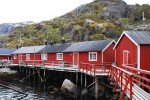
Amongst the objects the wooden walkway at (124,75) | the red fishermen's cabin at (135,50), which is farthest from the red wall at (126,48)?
the wooden walkway at (124,75)

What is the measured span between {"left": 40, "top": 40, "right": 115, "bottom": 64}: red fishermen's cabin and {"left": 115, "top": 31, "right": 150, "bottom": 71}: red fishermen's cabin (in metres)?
7.27

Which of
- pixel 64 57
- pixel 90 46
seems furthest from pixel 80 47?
pixel 64 57

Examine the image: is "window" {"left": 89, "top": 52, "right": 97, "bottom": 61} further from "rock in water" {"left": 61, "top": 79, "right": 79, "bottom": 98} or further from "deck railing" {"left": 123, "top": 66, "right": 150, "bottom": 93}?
"deck railing" {"left": 123, "top": 66, "right": 150, "bottom": 93}

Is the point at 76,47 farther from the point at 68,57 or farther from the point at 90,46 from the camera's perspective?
the point at 90,46

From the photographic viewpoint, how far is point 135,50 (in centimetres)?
3000

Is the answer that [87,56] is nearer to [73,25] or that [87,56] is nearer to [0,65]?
[0,65]

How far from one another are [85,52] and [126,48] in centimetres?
1284

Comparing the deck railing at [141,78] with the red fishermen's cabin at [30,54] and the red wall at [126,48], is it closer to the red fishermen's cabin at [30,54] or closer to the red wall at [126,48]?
the red wall at [126,48]

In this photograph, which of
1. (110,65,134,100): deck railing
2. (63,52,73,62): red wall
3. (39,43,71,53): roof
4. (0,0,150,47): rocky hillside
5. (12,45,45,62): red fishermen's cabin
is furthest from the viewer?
(0,0,150,47): rocky hillside

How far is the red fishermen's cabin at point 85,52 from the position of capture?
4254 cm

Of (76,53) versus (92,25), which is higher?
(92,25)

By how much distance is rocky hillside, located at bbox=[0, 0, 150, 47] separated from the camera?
86.5m


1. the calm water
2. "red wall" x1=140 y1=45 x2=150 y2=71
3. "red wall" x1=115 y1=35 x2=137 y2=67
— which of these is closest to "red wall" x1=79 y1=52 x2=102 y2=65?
"red wall" x1=115 y1=35 x2=137 y2=67

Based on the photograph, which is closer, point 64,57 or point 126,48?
point 126,48
